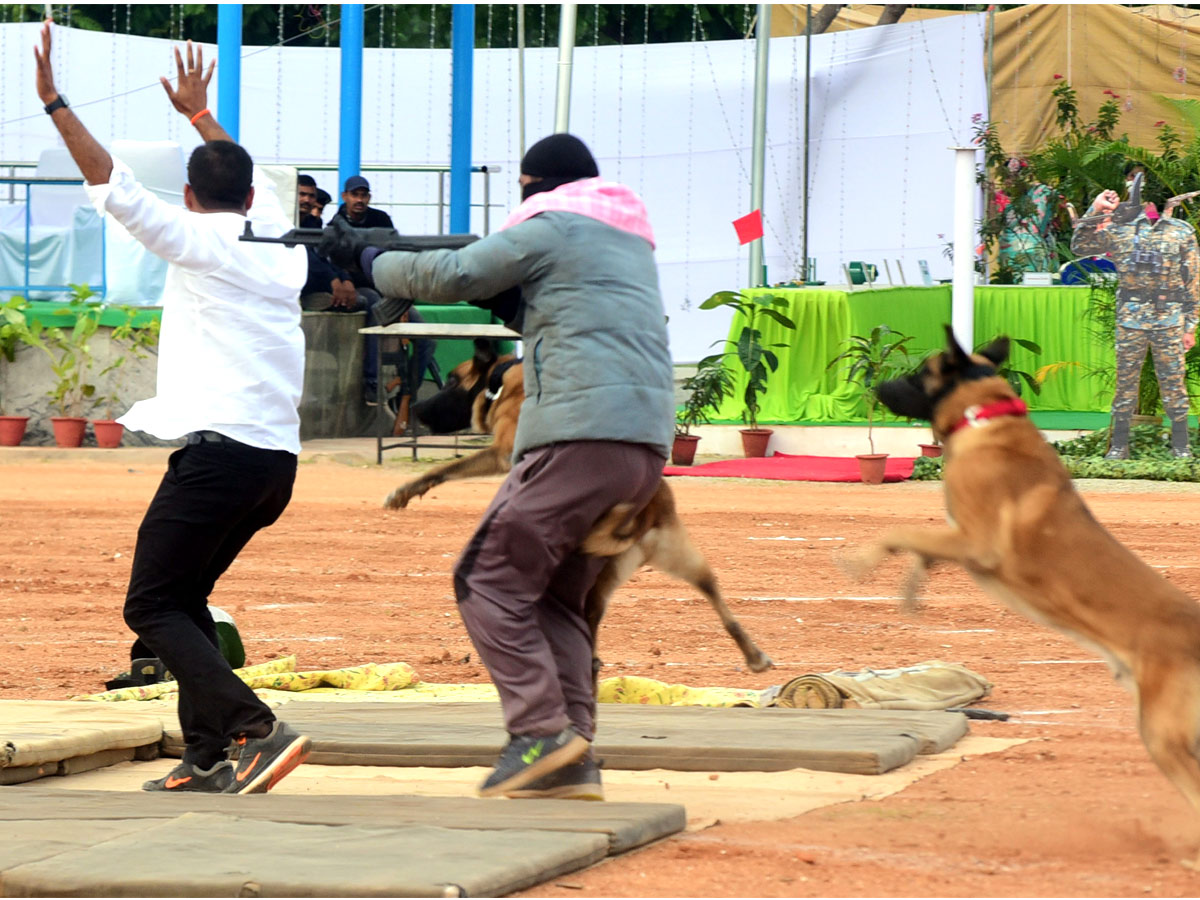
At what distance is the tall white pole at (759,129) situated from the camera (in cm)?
2123

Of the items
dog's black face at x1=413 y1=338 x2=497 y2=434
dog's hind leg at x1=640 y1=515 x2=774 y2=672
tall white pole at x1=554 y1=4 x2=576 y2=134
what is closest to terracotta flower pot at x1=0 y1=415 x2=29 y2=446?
tall white pole at x1=554 y1=4 x2=576 y2=134

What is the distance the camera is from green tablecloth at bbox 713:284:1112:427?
18906mm

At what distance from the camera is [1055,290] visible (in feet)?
62.6

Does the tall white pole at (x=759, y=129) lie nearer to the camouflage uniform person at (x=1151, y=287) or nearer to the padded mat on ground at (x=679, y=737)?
the camouflage uniform person at (x=1151, y=287)

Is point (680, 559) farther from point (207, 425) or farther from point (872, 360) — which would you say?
point (872, 360)

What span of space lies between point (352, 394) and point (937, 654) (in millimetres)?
12767

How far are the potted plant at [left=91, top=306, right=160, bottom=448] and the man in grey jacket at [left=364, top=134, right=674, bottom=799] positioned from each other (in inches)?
568

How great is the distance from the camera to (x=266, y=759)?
5.62 m

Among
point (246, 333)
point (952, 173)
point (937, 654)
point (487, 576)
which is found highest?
point (952, 173)

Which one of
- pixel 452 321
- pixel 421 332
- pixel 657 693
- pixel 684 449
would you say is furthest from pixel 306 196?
pixel 657 693

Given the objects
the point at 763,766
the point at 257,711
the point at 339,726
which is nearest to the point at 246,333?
the point at 257,711

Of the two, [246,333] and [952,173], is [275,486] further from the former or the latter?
[952,173]

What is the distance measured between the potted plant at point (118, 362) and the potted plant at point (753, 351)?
20.3 feet

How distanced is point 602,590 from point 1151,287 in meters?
12.0
